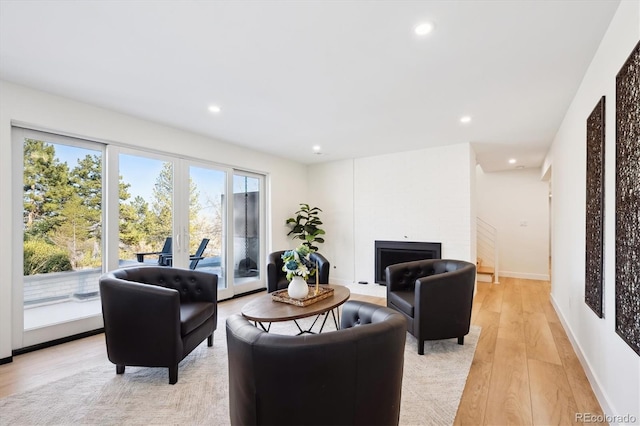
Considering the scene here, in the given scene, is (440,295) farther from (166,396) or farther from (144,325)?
(144,325)

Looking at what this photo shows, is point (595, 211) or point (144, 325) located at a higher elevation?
point (595, 211)

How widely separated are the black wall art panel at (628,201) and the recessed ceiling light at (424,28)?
41.4 inches

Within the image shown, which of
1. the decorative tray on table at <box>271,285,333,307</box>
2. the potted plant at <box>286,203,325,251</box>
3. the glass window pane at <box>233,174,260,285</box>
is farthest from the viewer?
the potted plant at <box>286,203,325,251</box>

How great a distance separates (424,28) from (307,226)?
4.30 m

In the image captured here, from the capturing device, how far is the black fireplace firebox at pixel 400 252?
493 cm

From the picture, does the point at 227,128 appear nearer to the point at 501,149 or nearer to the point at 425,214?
the point at 425,214

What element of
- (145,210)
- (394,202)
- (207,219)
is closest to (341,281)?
(394,202)

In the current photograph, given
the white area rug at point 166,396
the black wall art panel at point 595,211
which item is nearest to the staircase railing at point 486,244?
the black wall art panel at point 595,211

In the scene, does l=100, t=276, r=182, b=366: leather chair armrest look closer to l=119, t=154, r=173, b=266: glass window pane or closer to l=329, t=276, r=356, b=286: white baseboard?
l=119, t=154, r=173, b=266: glass window pane

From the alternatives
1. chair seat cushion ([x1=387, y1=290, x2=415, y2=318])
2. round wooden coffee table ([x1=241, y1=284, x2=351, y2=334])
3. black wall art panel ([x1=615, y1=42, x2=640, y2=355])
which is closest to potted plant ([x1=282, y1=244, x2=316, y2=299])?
round wooden coffee table ([x1=241, y1=284, x2=351, y2=334])

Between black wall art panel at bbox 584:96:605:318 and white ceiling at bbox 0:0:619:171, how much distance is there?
57cm

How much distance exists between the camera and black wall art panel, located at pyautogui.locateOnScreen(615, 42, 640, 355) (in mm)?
1438

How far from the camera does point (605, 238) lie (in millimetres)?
1920

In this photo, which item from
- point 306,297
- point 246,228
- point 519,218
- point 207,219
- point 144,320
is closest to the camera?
point 144,320
